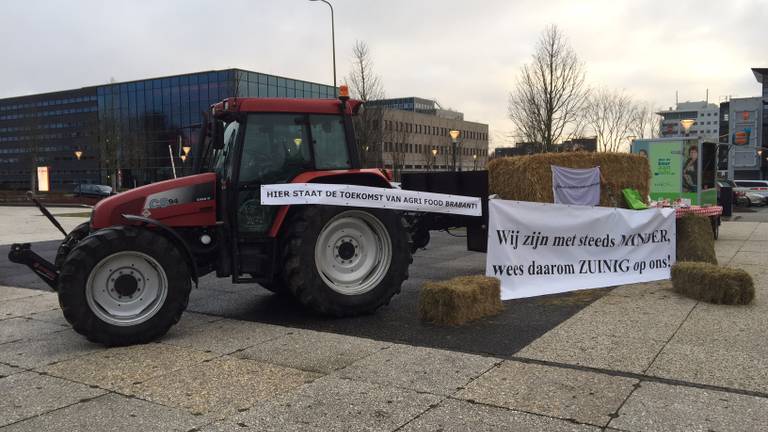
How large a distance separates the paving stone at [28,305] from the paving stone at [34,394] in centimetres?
305

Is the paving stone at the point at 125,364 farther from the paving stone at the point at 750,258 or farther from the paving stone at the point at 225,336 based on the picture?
the paving stone at the point at 750,258

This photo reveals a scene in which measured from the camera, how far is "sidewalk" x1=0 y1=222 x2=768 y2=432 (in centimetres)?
385

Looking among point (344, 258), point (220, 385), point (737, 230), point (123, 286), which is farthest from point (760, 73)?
point (220, 385)

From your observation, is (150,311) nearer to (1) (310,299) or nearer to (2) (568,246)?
(1) (310,299)

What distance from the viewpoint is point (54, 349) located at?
226 inches

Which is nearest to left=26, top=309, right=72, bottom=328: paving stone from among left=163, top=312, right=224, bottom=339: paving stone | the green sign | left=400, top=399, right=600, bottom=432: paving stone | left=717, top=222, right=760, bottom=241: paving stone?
left=163, top=312, right=224, bottom=339: paving stone

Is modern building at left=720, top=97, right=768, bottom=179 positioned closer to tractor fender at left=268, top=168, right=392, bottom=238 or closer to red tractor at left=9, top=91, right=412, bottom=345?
tractor fender at left=268, top=168, right=392, bottom=238

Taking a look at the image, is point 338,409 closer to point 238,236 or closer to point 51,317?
point 238,236

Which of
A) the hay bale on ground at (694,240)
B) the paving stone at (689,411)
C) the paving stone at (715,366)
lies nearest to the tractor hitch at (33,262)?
the paving stone at (689,411)

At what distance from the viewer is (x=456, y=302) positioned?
20.6 ft

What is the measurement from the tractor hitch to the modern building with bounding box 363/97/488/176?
5601 cm

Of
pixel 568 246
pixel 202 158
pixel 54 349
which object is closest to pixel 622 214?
pixel 568 246

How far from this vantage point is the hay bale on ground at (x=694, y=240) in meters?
9.45

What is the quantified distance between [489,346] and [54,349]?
4.24m
